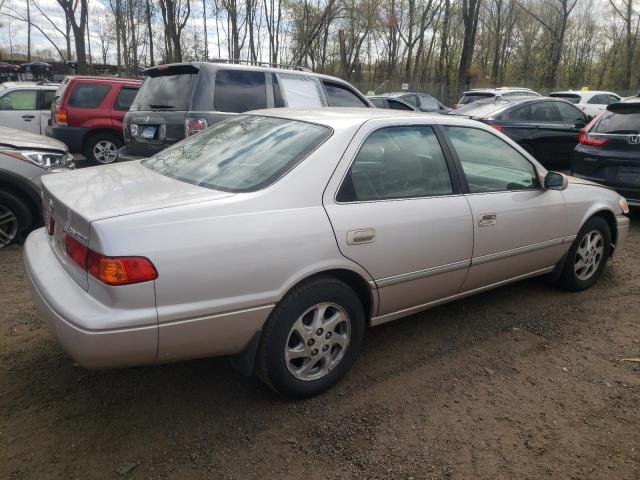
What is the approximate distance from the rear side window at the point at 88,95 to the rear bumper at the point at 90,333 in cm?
815

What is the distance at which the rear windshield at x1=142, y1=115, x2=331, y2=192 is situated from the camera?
286 centimetres

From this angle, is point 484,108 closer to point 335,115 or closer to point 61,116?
point 335,115

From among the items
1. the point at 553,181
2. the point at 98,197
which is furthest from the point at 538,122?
the point at 98,197

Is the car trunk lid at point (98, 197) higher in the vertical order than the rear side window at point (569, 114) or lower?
lower

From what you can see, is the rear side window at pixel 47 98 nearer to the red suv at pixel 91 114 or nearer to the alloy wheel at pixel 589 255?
the red suv at pixel 91 114

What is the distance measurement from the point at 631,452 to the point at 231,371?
2180mm

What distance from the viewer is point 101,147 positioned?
9875mm

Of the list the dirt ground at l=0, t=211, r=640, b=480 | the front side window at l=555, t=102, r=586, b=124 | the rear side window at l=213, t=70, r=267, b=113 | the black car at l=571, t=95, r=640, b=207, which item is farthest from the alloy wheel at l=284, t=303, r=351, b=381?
the front side window at l=555, t=102, r=586, b=124

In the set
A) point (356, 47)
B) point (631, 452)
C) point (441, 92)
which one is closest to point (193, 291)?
point (631, 452)

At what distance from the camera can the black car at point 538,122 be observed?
9.64 metres

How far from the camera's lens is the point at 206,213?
2471 mm

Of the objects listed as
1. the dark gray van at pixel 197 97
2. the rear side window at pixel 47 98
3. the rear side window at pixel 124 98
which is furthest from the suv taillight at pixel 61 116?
the dark gray van at pixel 197 97

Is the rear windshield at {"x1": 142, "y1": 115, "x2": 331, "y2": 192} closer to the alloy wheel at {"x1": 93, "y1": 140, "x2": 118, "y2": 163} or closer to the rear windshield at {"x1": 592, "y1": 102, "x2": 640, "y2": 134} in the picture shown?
the rear windshield at {"x1": 592, "y1": 102, "x2": 640, "y2": 134}

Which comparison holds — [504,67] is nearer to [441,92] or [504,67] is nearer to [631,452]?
[441,92]
